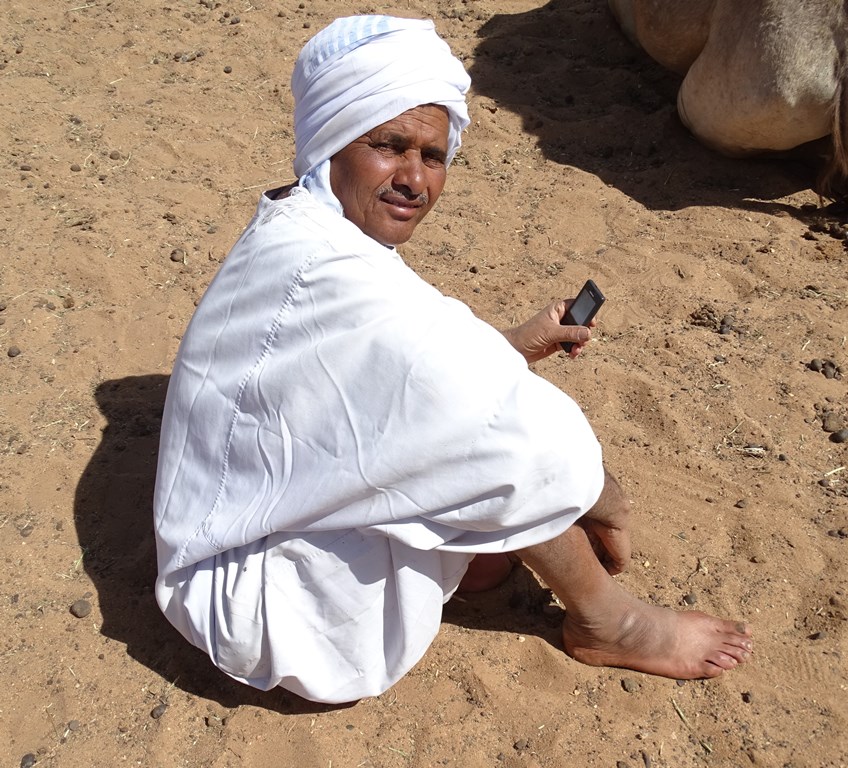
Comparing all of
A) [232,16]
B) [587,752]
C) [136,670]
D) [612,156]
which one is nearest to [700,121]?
[612,156]

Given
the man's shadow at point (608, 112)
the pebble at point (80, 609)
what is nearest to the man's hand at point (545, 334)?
the pebble at point (80, 609)

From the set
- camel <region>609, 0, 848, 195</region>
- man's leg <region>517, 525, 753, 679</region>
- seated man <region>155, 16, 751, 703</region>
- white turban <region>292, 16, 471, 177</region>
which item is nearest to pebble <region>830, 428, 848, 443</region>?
man's leg <region>517, 525, 753, 679</region>

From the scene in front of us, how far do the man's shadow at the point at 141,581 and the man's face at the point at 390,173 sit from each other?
3.79 ft

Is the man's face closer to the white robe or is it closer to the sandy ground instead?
the white robe

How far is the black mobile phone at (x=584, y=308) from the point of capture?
2.72 metres

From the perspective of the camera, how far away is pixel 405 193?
2494 mm

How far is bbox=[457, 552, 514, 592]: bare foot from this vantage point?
283 cm

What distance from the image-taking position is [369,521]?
2.06 m

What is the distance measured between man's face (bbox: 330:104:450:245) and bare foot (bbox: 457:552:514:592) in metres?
0.99

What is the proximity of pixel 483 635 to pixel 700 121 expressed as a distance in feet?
10.7

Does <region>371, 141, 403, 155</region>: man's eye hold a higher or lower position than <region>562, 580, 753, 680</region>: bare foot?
higher

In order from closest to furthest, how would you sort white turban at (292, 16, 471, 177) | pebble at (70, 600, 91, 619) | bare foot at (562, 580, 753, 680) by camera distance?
white turban at (292, 16, 471, 177) → bare foot at (562, 580, 753, 680) → pebble at (70, 600, 91, 619)

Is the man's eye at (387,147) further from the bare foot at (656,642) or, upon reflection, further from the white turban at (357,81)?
the bare foot at (656,642)

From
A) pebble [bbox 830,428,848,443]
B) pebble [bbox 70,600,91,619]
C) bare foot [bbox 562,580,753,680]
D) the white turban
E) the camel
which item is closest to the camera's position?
the white turban
